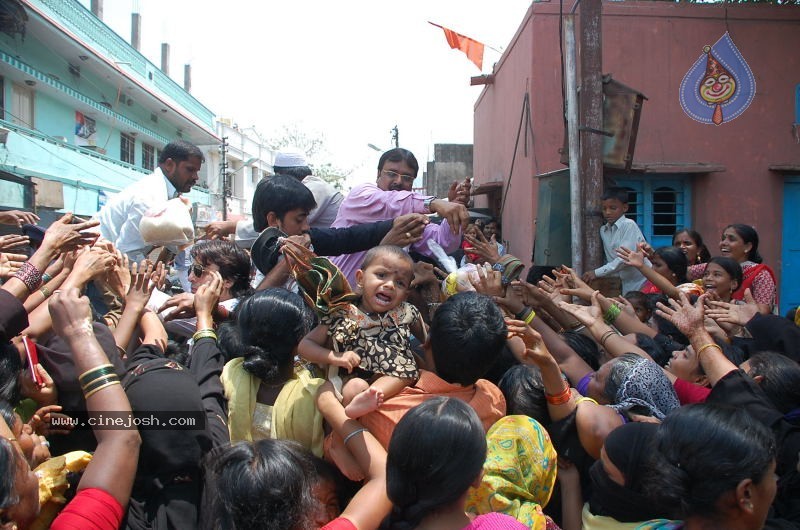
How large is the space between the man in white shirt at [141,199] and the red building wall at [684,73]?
5591 millimetres

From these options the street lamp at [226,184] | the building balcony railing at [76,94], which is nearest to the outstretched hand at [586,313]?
the building balcony railing at [76,94]

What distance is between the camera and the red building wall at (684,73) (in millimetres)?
8195

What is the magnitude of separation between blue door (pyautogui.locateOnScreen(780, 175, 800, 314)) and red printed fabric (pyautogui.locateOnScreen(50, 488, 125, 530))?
9002 mm

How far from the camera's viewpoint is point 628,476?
5.88 ft

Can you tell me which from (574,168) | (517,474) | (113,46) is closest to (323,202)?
(574,168)

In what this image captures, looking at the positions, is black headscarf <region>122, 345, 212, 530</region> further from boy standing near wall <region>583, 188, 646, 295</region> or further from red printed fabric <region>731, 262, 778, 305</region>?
boy standing near wall <region>583, 188, 646, 295</region>

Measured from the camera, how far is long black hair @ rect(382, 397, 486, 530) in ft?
4.93

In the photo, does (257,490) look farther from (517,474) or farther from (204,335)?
(204,335)

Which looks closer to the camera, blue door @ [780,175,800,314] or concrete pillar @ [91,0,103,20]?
blue door @ [780,175,800,314]

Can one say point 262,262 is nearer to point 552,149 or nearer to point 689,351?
point 689,351

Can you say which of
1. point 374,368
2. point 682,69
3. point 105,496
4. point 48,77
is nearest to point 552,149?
point 682,69

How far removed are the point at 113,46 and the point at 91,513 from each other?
74.7ft

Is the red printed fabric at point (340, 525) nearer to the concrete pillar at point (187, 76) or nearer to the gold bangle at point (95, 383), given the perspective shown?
the gold bangle at point (95, 383)

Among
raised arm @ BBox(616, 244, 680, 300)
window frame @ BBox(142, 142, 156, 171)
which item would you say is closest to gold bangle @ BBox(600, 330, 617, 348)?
raised arm @ BBox(616, 244, 680, 300)
